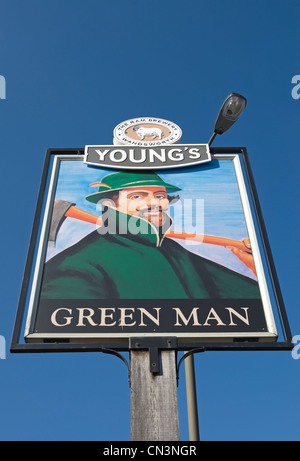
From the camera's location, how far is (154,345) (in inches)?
152

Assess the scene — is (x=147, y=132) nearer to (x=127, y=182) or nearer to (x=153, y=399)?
(x=127, y=182)

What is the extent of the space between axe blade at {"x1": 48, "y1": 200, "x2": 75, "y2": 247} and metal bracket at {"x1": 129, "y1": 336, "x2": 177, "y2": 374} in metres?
1.46

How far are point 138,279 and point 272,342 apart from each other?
127 cm

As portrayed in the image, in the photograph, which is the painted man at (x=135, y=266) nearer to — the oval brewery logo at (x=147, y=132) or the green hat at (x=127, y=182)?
the green hat at (x=127, y=182)

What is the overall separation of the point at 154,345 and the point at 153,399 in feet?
1.40

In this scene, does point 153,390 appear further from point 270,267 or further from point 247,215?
point 247,215

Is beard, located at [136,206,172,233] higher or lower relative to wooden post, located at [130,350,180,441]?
higher

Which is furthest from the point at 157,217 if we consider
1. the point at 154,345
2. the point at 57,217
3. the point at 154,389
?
the point at 154,389

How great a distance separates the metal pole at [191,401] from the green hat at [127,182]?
1924 mm

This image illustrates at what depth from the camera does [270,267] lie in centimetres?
466

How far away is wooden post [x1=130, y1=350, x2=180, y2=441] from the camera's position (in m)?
3.40

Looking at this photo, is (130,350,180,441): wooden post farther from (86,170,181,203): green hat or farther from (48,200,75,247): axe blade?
(86,170,181,203): green hat

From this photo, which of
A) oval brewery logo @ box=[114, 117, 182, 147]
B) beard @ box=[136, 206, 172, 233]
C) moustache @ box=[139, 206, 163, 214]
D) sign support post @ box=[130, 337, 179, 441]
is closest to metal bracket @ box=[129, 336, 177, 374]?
sign support post @ box=[130, 337, 179, 441]

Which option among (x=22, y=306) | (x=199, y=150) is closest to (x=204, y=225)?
(x=199, y=150)
